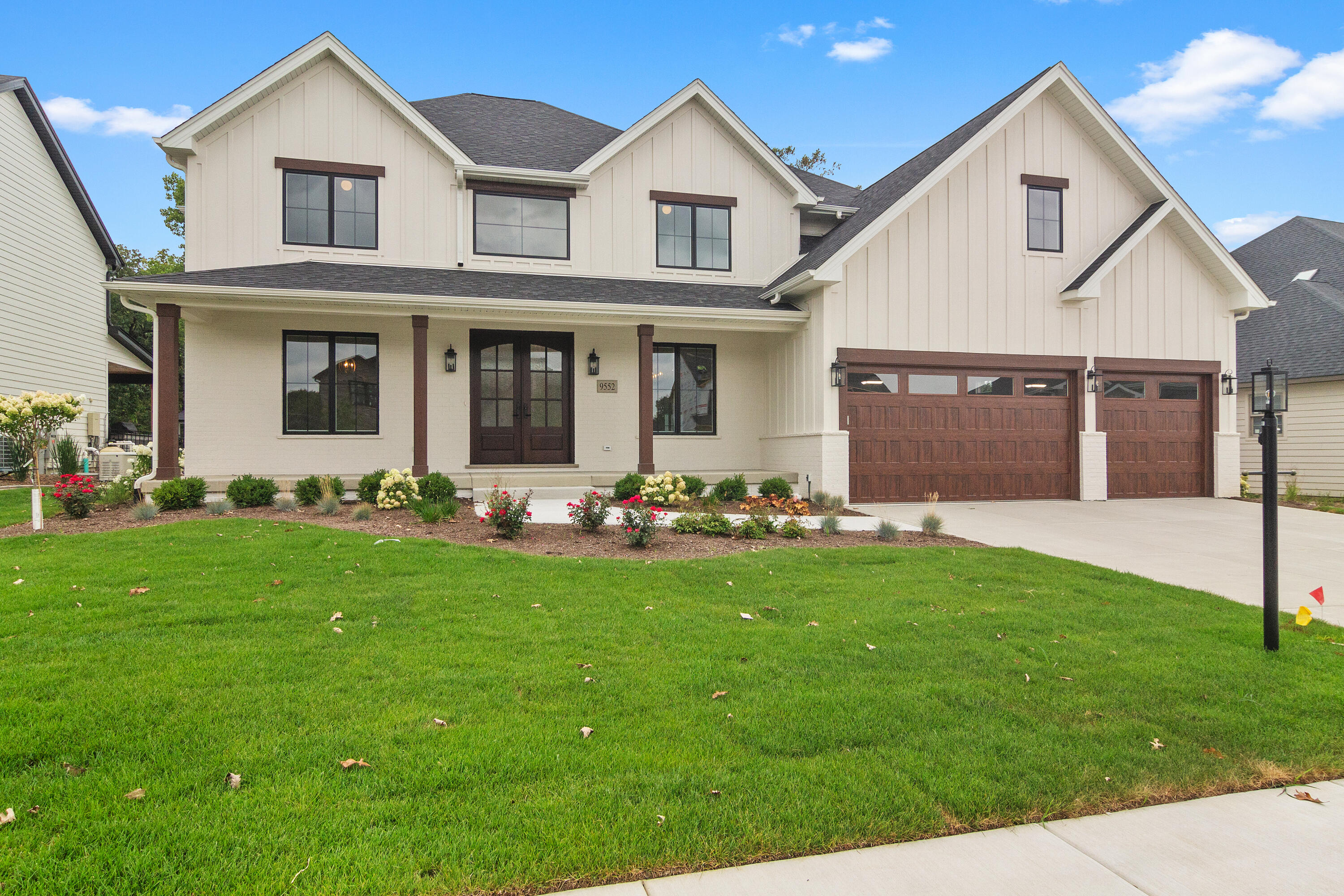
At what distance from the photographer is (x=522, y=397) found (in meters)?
12.9

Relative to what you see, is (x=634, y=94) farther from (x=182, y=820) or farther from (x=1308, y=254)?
(x=182, y=820)

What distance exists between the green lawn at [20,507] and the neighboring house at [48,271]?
5.42 metres

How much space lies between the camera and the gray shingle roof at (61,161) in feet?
53.8

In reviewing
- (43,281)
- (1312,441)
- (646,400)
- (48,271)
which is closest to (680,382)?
(646,400)

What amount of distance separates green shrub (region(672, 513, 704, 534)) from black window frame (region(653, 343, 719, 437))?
4.87 meters

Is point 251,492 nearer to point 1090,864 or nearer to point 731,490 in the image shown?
point 731,490

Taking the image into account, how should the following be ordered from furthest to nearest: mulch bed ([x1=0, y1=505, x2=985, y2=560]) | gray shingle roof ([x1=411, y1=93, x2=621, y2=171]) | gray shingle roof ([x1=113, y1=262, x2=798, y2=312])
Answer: gray shingle roof ([x1=411, y1=93, x2=621, y2=171]) → gray shingle roof ([x1=113, y1=262, x2=798, y2=312]) → mulch bed ([x1=0, y1=505, x2=985, y2=560])

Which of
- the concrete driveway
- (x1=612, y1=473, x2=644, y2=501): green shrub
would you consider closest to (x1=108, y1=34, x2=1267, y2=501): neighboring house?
(x1=612, y1=473, x2=644, y2=501): green shrub

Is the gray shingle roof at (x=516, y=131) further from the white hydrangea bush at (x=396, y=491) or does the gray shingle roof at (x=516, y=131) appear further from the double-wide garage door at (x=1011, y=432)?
the double-wide garage door at (x=1011, y=432)

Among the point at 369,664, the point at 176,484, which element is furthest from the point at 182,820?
the point at 176,484

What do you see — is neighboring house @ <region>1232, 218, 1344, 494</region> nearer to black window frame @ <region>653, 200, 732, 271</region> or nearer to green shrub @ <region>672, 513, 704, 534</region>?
black window frame @ <region>653, 200, 732, 271</region>

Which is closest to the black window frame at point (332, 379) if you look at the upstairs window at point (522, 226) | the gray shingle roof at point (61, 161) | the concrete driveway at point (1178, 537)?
the upstairs window at point (522, 226)

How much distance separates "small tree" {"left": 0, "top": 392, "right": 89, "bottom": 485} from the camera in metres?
9.56

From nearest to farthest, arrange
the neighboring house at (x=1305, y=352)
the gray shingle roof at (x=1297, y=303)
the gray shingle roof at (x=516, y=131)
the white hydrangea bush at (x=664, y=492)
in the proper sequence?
1. the white hydrangea bush at (x=664, y=492)
2. the gray shingle roof at (x=516, y=131)
3. the neighboring house at (x=1305, y=352)
4. the gray shingle roof at (x=1297, y=303)
